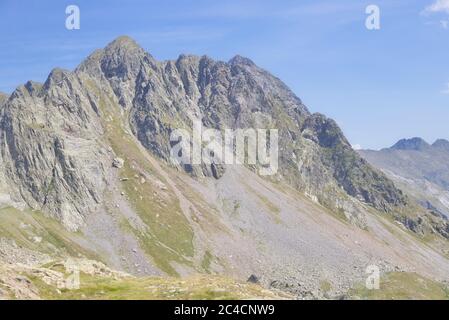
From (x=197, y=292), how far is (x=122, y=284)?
17.1 metres

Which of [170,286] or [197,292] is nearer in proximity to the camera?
[197,292]
